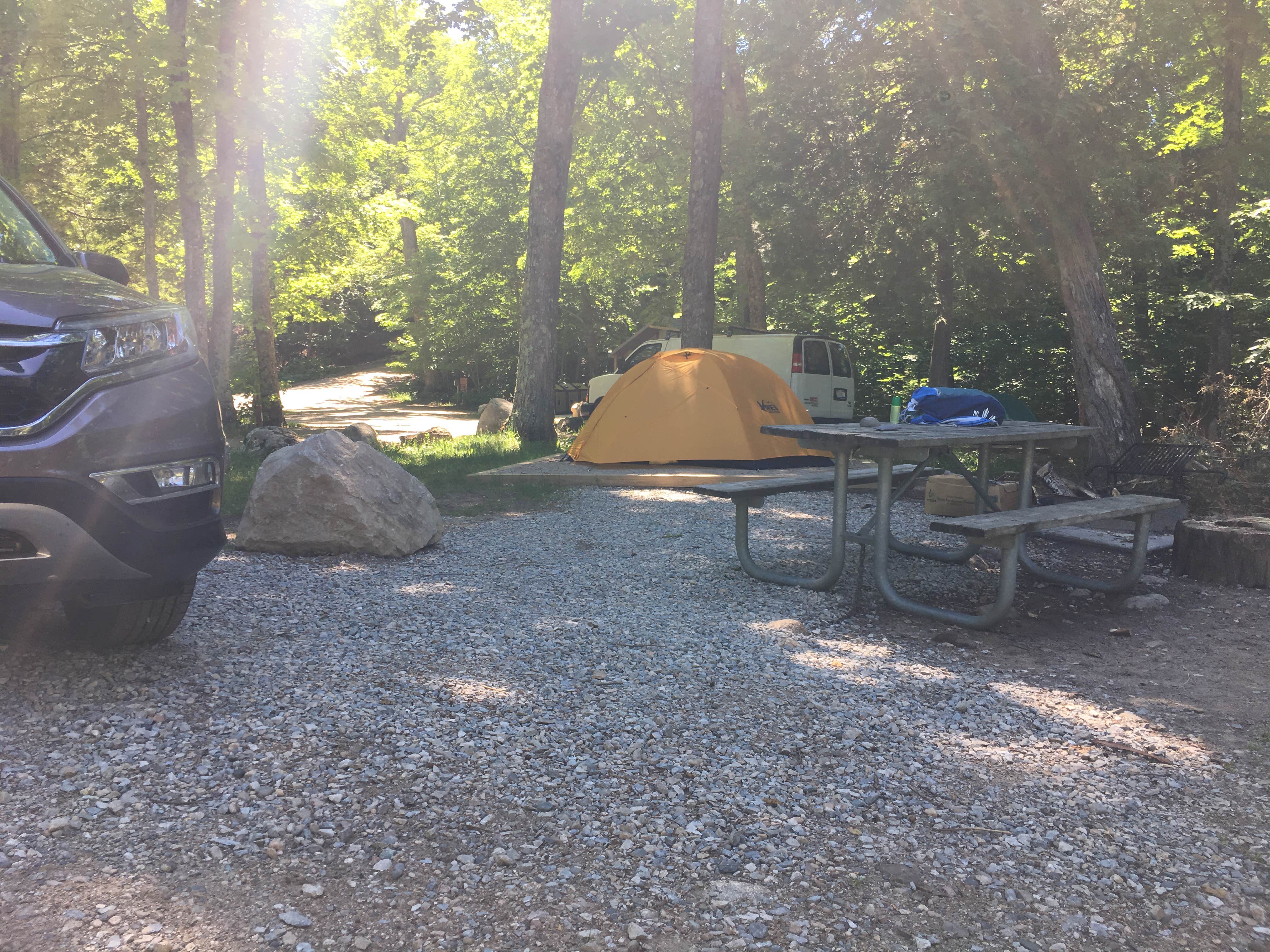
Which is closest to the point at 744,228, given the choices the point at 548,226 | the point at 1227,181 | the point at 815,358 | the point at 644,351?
the point at 815,358

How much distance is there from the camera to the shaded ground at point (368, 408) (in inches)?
830

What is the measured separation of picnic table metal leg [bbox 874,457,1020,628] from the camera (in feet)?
15.3

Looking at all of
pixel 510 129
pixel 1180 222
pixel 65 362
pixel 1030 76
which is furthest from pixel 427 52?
pixel 65 362

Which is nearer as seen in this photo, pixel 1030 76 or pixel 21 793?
pixel 21 793

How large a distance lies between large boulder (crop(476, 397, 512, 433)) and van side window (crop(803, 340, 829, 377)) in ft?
19.1

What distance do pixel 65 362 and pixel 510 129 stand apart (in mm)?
25642

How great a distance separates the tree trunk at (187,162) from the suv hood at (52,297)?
403 inches

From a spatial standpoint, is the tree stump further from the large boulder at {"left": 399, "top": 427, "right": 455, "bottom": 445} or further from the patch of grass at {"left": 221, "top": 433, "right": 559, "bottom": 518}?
the large boulder at {"left": 399, "top": 427, "right": 455, "bottom": 445}

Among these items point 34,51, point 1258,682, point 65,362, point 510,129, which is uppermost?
point 510,129

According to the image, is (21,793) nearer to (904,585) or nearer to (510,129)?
(904,585)

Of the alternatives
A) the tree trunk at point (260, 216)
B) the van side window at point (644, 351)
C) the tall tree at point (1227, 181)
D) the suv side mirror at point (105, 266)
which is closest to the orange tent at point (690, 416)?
the van side window at point (644, 351)

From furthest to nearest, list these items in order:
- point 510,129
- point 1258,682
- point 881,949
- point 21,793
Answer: point 510,129 → point 1258,682 → point 21,793 → point 881,949

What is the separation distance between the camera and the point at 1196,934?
2213 mm

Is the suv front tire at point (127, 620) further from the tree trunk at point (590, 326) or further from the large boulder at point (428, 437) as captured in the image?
the tree trunk at point (590, 326)
